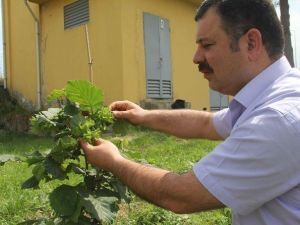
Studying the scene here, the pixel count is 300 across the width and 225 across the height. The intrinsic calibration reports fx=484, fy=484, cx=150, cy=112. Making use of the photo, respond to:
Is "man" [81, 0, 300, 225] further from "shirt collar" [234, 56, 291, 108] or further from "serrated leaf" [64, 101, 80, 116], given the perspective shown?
"serrated leaf" [64, 101, 80, 116]

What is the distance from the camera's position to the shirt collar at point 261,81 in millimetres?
1878

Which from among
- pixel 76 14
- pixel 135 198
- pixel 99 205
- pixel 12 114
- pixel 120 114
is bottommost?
pixel 135 198

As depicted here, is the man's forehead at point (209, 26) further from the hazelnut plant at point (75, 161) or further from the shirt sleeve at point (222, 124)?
the shirt sleeve at point (222, 124)

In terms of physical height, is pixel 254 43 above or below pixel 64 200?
above

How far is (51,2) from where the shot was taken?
11.7 meters

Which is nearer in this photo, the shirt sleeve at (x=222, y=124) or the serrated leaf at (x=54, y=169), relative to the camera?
the serrated leaf at (x=54, y=169)

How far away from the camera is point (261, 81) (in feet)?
6.18

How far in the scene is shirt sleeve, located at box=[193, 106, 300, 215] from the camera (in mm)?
1604

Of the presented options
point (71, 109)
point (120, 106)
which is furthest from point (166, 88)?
point (71, 109)

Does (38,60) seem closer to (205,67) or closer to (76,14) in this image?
(76,14)

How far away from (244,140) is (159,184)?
1.29 ft

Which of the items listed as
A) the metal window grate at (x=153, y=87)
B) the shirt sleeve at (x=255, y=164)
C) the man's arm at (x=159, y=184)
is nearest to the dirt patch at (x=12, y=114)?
the metal window grate at (x=153, y=87)

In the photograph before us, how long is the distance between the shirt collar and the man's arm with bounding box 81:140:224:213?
385 millimetres

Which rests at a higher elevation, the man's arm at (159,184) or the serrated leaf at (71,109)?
the serrated leaf at (71,109)
